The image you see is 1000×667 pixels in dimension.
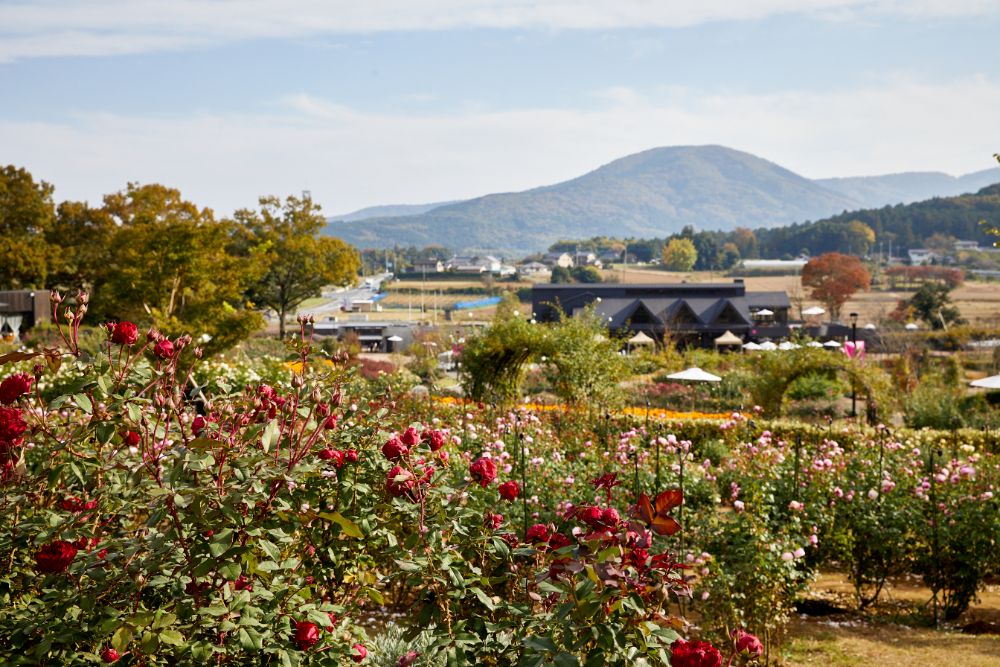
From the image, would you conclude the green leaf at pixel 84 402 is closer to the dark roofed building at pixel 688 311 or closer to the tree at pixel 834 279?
the dark roofed building at pixel 688 311

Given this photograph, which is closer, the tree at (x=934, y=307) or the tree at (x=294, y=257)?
the tree at (x=294, y=257)

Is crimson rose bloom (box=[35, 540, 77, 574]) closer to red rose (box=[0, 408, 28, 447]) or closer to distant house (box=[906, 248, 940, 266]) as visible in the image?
red rose (box=[0, 408, 28, 447])

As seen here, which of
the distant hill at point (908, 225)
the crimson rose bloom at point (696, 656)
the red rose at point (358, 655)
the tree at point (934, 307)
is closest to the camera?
the crimson rose bloom at point (696, 656)

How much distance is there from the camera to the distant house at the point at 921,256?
103300 mm

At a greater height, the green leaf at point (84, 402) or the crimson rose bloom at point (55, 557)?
the green leaf at point (84, 402)

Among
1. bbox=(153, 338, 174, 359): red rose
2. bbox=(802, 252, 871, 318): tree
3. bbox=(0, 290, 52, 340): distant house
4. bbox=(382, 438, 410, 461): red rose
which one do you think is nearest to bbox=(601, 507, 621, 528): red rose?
bbox=(382, 438, 410, 461): red rose

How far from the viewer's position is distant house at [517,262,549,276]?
121m

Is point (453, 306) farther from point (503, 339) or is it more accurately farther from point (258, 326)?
point (503, 339)

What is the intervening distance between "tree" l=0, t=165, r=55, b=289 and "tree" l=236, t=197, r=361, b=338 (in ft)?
26.2

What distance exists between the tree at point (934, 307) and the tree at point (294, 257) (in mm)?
30468

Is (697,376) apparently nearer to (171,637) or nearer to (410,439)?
(410,439)

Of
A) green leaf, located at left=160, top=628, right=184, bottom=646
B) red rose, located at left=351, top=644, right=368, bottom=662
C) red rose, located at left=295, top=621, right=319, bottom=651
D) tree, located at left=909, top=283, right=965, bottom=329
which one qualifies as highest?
green leaf, located at left=160, top=628, right=184, bottom=646

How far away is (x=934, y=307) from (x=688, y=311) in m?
16.2

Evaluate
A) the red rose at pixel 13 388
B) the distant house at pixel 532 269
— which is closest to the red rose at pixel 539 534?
the red rose at pixel 13 388
